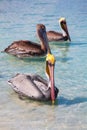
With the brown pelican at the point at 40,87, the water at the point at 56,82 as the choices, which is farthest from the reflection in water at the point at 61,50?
the brown pelican at the point at 40,87

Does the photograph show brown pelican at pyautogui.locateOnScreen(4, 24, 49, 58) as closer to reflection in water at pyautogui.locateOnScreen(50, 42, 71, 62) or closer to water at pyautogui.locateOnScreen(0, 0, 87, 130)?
water at pyautogui.locateOnScreen(0, 0, 87, 130)

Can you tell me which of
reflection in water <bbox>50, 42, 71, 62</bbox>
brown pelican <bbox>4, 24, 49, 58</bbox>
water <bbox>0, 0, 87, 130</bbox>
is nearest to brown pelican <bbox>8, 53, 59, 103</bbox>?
Result: water <bbox>0, 0, 87, 130</bbox>

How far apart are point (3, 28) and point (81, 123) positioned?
30.4 feet

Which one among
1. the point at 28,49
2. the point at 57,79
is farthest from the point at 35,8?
the point at 57,79

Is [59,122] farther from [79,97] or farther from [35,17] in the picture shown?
[35,17]

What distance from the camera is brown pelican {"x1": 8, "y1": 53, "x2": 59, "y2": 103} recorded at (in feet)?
23.5

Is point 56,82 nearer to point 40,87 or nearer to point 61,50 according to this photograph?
point 40,87

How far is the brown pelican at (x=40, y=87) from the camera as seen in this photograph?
7.16 meters

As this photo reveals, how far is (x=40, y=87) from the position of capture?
286 inches

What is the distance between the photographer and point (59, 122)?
6613 millimetres

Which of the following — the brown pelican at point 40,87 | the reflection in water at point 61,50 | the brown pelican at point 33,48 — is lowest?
the reflection in water at point 61,50

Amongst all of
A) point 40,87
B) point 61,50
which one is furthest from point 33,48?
point 40,87

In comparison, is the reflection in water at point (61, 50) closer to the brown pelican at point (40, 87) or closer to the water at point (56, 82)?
the water at point (56, 82)

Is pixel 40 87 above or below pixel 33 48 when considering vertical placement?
above
